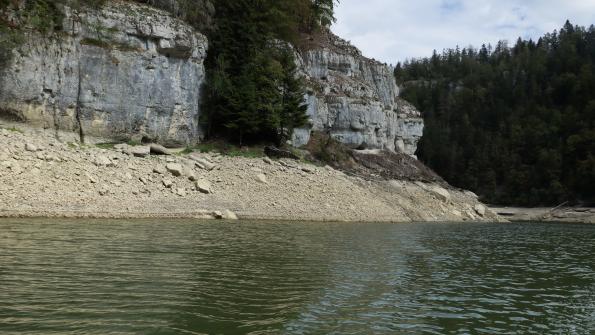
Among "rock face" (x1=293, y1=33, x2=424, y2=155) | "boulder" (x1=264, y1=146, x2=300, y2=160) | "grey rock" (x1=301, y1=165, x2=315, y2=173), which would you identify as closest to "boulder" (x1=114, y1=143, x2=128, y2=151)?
"boulder" (x1=264, y1=146, x2=300, y2=160)

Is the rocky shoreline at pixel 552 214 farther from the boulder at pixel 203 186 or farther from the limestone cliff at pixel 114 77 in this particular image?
the boulder at pixel 203 186

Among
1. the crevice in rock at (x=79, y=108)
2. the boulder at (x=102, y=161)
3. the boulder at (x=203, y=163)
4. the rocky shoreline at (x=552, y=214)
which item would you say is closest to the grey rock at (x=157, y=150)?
the boulder at (x=203, y=163)

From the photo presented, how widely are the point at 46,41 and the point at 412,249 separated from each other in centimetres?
2774

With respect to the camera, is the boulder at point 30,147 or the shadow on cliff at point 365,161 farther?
the shadow on cliff at point 365,161

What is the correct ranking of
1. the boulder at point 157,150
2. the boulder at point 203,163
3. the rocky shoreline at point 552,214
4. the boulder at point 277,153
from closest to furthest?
the boulder at point 203,163
the boulder at point 157,150
the boulder at point 277,153
the rocky shoreline at point 552,214

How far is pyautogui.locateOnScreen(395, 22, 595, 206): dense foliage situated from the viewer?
9375cm

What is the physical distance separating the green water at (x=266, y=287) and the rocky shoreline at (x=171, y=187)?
6.08m

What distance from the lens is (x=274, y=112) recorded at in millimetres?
43312

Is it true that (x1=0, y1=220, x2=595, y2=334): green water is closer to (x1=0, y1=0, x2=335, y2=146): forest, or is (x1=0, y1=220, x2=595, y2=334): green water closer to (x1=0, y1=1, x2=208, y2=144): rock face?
(x1=0, y1=1, x2=208, y2=144): rock face

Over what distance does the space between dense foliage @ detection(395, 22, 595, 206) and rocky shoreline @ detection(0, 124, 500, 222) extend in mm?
61777

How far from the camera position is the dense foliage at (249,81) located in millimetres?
42344

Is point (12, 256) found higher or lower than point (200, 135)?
lower

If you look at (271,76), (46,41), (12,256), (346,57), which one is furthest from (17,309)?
(346,57)

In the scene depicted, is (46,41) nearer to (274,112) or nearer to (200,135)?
(200,135)
